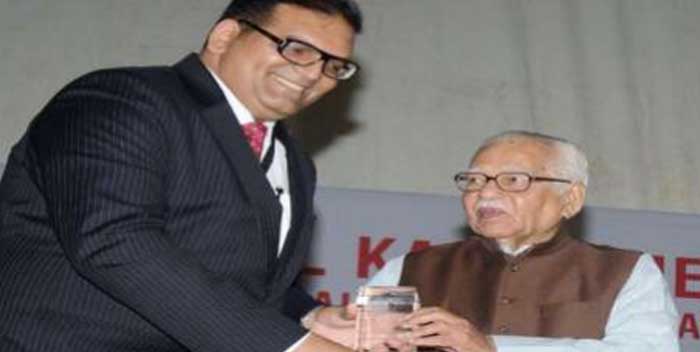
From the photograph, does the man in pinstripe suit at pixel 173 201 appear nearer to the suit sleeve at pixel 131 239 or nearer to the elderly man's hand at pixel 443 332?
the suit sleeve at pixel 131 239

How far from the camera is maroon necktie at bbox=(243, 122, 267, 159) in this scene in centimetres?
156

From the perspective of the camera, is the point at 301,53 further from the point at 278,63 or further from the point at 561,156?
the point at 561,156

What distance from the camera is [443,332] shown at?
181 centimetres

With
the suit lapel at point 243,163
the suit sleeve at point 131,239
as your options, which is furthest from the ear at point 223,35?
the suit sleeve at point 131,239

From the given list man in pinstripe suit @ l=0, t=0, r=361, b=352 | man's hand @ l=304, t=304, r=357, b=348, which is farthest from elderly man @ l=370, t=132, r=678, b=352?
man in pinstripe suit @ l=0, t=0, r=361, b=352

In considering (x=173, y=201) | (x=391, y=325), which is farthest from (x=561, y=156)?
(x=173, y=201)

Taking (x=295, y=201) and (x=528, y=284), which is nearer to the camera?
(x=295, y=201)

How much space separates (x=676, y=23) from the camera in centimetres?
412

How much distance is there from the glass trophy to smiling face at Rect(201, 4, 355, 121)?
11.1 inches

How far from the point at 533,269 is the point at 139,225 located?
115 centimetres

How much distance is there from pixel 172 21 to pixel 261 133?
2.41 metres

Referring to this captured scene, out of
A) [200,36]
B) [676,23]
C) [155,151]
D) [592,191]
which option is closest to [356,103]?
[200,36]

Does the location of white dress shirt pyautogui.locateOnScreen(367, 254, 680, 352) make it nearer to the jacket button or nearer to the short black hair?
the jacket button

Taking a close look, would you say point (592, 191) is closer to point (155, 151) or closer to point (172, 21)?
point (172, 21)
